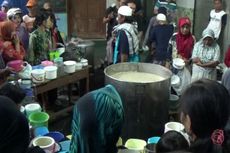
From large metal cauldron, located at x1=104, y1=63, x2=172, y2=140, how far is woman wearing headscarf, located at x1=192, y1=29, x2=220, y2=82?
1320 mm

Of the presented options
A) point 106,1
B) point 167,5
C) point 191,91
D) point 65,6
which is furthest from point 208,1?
point 191,91

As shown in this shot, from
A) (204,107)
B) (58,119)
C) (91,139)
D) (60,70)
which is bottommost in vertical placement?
(58,119)

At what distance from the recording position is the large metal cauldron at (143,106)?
4500 mm

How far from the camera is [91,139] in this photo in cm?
215

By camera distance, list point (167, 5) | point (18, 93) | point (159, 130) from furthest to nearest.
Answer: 1. point (167, 5)
2. point (159, 130)
3. point (18, 93)

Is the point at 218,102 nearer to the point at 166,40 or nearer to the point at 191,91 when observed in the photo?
the point at 191,91

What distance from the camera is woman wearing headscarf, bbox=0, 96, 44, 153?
2051 mm

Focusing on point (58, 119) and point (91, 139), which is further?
point (58, 119)

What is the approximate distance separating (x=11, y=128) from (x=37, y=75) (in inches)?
128

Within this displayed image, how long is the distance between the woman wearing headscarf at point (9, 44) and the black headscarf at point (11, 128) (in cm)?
331

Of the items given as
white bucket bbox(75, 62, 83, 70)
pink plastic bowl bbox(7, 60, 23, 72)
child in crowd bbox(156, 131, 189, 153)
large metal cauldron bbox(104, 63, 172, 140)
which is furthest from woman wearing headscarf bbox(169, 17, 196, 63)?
child in crowd bbox(156, 131, 189, 153)

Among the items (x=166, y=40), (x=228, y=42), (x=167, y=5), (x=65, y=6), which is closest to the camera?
(x=166, y=40)

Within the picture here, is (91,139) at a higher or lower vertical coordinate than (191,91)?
→ lower

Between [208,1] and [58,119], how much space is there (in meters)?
4.56
